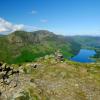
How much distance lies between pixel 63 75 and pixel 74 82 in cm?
931

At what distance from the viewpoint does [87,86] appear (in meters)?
54.3

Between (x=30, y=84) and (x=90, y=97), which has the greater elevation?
(x=30, y=84)

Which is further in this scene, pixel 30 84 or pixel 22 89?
pixel 30 84

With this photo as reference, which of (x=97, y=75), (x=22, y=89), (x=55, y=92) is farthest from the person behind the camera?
(x=97, y=75)

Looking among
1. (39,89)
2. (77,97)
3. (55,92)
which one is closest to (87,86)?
(77,97)

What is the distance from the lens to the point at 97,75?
70.6 m

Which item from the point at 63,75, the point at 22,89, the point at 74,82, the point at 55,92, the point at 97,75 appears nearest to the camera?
the point at 22,89

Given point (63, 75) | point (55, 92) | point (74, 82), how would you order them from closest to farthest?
point (55, 92)
point (74, 82)
point (63, 75)

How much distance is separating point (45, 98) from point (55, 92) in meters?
4.03

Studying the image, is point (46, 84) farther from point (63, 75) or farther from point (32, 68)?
point (32, 68)

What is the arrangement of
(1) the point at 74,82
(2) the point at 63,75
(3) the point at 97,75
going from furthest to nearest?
(3) the point at 97,75 → (2) the point at 63,75 → (1) the point at 74,82

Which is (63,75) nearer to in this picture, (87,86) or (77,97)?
(87,86)

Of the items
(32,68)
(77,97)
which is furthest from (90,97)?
(32,68)

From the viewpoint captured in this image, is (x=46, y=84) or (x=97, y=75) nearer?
(x=46, y=84)
